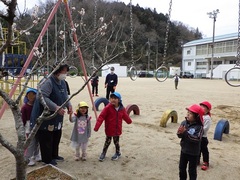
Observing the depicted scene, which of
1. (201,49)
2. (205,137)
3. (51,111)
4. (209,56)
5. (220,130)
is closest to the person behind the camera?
(51,111)

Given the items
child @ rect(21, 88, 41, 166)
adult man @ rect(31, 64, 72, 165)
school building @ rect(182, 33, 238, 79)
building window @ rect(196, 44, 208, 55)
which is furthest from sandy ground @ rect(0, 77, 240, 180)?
building window @ rect(196, 44, 208, 55)

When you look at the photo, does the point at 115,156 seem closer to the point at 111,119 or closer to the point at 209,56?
the point at 111,119

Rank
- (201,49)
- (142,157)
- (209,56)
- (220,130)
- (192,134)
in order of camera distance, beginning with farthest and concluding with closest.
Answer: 1. (201,49)
2. (209,56)
3. (220,130)
4. (142,157)
5. (192,134)

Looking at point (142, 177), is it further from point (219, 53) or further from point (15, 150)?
point (219, 53)

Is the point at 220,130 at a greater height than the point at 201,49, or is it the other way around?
the point at 201,49

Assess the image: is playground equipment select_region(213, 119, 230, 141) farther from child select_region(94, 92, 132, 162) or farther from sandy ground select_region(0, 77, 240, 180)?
child select_region(94, 92, 132, 162)

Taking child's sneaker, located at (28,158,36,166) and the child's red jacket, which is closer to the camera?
child's sneaker, located at (28,158,36,166)

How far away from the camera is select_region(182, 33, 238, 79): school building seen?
147 feet

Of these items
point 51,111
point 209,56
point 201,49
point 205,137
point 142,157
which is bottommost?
point 142,157

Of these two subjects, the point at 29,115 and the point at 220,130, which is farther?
the point at 220,130

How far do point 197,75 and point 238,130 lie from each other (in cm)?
4697

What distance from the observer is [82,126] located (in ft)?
13.3

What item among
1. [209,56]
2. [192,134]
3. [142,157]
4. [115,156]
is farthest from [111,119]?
[209,56]

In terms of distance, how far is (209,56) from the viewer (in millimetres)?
50750
